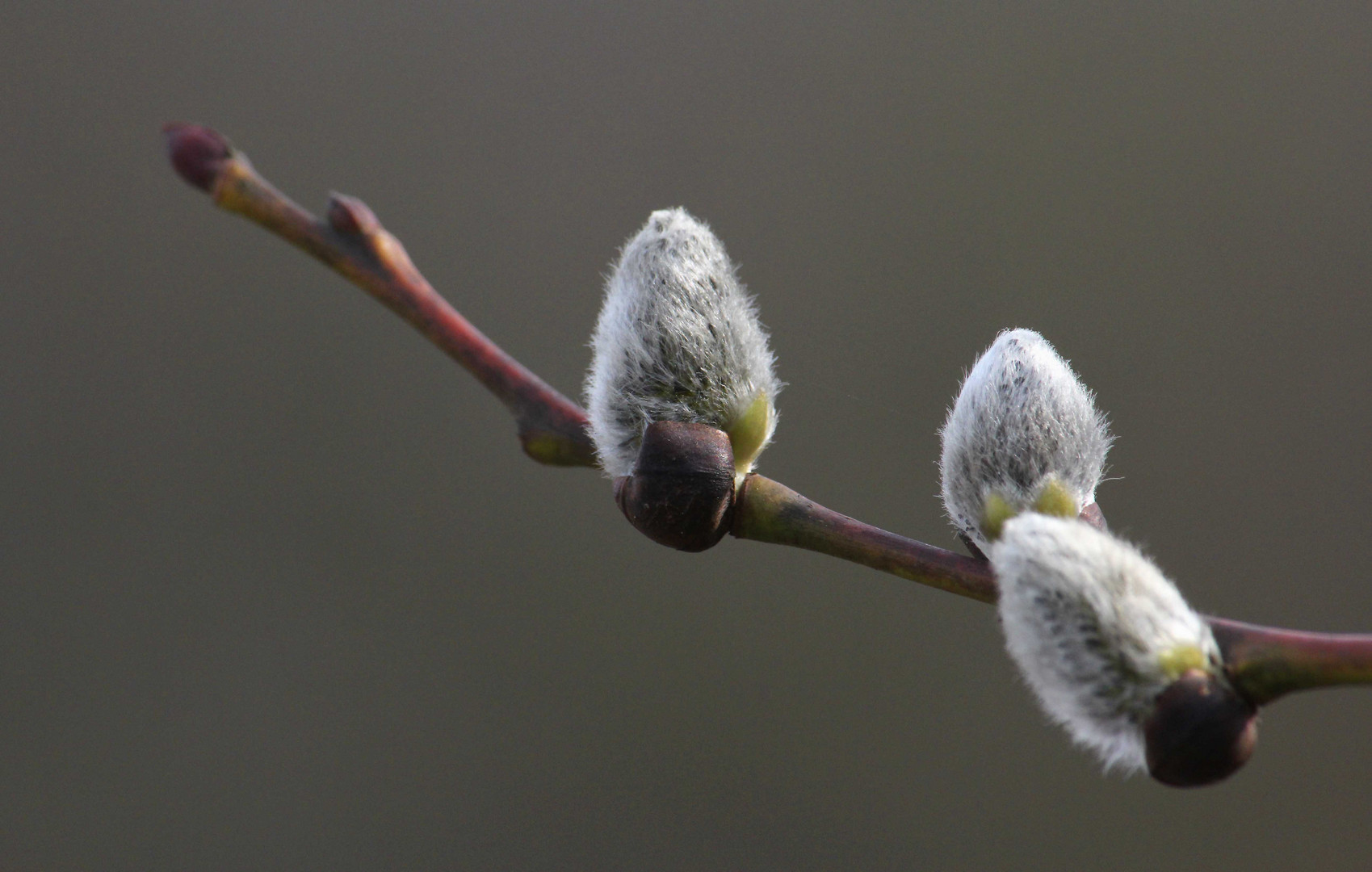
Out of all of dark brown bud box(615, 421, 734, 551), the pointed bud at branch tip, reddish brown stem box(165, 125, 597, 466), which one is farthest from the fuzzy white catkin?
reddish brown stem box(165, 125, 597, 466)

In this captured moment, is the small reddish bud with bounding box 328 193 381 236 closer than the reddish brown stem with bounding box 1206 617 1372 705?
No

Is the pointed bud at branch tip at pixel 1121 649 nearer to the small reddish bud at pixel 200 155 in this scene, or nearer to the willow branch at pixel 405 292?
the willow branch at pixel 405 292

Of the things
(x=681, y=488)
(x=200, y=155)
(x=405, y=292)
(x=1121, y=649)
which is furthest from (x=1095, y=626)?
(x=200, y=155)

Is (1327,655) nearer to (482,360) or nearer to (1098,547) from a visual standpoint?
(1098,547)

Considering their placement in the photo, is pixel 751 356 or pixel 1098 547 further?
pixel 751 356

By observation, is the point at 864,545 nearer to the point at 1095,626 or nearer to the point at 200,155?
the point at 1095,626

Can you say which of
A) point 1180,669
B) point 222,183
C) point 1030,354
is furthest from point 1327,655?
point 222,183

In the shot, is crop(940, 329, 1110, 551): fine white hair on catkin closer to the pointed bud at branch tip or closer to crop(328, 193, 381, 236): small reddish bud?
the pointed bud at branch tip
